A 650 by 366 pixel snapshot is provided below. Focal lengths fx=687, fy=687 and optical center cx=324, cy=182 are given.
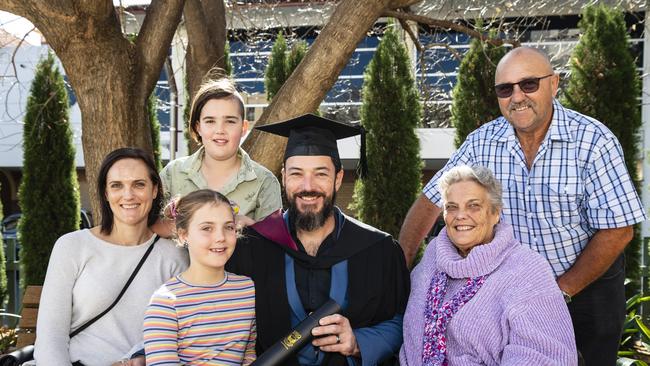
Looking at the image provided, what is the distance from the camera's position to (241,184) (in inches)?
156

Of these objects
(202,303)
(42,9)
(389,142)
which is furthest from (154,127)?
(202,303)

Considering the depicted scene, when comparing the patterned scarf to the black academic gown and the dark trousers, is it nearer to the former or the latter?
the black academic gown

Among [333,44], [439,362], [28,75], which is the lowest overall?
[439,362]

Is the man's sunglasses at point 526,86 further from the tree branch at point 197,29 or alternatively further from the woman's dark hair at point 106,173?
the tree branch at point 197,29

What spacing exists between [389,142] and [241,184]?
19.2 feet

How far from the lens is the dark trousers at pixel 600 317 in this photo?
3.53m

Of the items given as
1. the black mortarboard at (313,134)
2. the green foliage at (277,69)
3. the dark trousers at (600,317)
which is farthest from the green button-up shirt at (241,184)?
the green foliage at (277,69)

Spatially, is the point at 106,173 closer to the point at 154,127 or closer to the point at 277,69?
the point at 277,69

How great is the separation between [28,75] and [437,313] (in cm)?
1870

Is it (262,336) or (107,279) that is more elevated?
(107,279)

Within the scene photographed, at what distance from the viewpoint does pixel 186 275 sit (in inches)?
126

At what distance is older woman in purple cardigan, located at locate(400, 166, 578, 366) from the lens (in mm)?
2863

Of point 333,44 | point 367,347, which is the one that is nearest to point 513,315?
point 367,347

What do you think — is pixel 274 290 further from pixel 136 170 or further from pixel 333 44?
pixel 333 44
